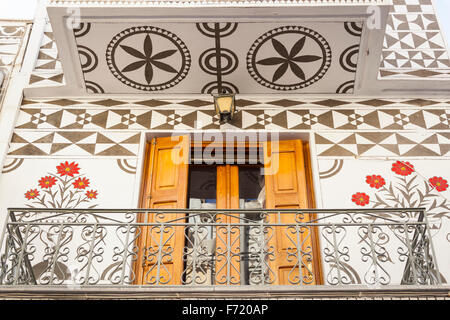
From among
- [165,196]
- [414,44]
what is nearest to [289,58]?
[414,44]

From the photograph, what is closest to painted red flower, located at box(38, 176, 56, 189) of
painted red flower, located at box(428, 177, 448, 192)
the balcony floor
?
the balcony floor

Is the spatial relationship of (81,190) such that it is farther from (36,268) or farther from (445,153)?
(445,153)

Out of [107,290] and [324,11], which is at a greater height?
[324,11]

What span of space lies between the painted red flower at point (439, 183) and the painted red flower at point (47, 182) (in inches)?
151

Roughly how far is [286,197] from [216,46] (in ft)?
5.92

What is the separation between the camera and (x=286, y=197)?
19.6 ft

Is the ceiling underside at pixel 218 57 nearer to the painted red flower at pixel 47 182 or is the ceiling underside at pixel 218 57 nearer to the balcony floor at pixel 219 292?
the painted red flower at pixel 47 182

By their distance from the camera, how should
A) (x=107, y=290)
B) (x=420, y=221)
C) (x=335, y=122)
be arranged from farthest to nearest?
(x=335, y=122), (x=420, y=221), (x=107, y=290)

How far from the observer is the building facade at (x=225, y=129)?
567 centimetres

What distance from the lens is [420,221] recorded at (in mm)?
5137

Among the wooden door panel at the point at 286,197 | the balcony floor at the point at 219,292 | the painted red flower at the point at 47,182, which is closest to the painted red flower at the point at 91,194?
the painted red flower at the point at 47,182
